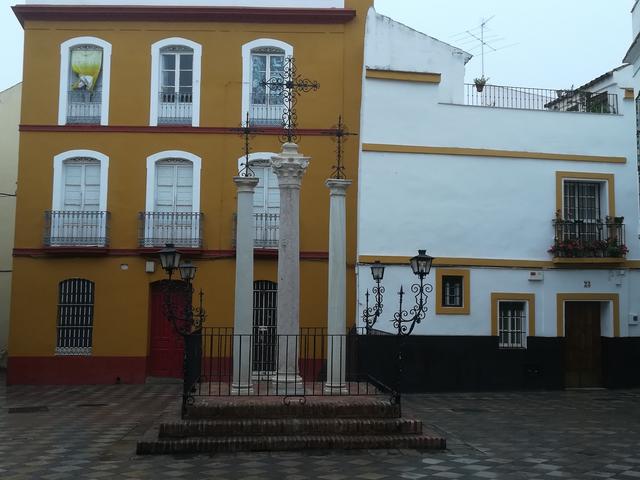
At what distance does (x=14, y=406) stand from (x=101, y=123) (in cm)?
734

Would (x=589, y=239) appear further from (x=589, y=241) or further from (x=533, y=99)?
(x=533, y=99)

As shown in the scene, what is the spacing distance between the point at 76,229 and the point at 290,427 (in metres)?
9.87

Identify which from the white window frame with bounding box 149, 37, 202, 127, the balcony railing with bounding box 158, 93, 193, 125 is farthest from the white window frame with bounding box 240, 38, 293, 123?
the balcony railing with bounding box 158, 93, 193, 125

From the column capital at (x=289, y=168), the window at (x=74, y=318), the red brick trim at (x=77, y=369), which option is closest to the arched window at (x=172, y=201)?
the window at (x=74, y=318)

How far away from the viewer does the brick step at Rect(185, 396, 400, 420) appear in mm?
10211

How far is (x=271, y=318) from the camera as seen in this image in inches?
710

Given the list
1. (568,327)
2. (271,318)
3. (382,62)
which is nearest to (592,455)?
(568,327)

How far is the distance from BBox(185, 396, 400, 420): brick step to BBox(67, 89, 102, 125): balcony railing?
33.4 ft

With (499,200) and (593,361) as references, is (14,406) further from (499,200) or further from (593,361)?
(593,361)

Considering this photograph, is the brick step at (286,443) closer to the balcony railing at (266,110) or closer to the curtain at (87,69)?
the balcony railing at (266,110)

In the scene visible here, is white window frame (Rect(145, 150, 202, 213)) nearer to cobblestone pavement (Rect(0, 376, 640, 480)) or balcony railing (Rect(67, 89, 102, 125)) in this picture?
balcony railing (Rect(67, 89, 102, 125))

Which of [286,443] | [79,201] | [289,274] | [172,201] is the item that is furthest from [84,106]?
[286,443]

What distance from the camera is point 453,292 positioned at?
17.4m

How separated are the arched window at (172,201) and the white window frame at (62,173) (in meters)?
1.07
